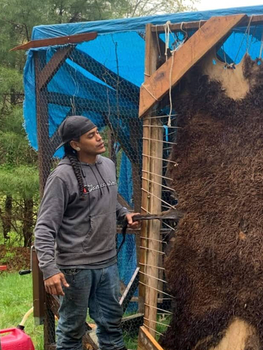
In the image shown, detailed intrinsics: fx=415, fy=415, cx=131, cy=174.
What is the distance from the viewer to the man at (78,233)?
8.00 ft

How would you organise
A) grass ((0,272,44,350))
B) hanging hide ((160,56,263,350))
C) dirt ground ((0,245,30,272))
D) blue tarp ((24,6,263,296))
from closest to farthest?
hanging hide ((160,56,263,350)) < blue tarp ((24,6,263,296)) < grass ((0,272,44,350)) < dirt ground ((0,245,30,272))

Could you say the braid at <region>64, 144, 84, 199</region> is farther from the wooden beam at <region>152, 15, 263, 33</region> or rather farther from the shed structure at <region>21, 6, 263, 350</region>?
the wooden beam at <region>152, 15, 263, 33</region>

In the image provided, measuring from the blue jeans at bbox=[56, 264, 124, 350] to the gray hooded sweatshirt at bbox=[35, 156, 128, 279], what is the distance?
11 centimetres

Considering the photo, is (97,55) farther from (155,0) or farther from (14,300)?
(155,0)

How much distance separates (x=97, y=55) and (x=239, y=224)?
233 centimetres

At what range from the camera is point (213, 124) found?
2.54 metres

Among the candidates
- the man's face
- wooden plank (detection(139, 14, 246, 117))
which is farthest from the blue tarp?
the man's face

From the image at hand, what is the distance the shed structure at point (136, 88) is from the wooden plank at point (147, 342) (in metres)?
0.04

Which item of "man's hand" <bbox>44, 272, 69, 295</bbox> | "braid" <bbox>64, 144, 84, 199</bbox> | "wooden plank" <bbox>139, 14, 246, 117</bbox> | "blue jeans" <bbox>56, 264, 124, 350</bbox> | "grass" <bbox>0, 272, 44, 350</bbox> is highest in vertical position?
"wooden plank" <bbox>139, 14, 246, 117</bbox>

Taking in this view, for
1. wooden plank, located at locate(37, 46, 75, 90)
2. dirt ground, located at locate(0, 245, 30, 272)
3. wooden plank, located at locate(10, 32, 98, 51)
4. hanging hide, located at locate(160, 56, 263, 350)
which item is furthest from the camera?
dirt ground, located at locate(0, 245, 30, 272)

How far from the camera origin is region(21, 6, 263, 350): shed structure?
8.49 ft

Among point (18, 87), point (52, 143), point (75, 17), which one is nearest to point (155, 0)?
point (75, 17)

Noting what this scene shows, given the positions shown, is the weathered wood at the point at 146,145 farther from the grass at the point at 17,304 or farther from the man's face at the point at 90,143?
the grass at the point at 17,304

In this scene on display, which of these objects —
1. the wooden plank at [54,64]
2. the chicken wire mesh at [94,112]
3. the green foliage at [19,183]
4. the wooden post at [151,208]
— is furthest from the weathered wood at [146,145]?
the green foliage at [19,183]
